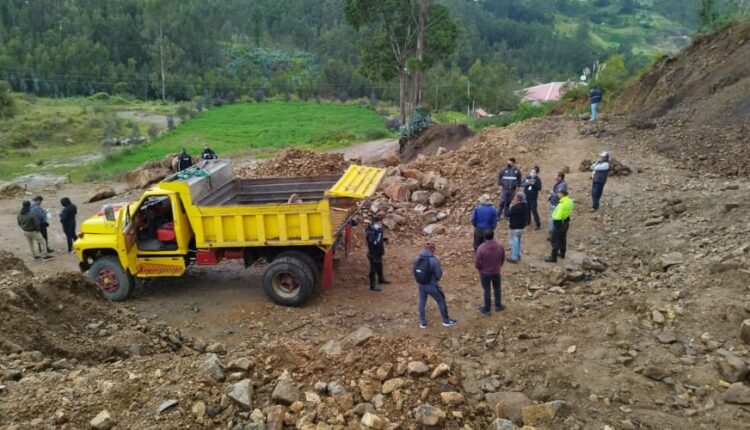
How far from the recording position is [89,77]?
66000mm

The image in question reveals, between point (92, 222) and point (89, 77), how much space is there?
213 feet

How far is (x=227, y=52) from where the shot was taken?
3460 inches

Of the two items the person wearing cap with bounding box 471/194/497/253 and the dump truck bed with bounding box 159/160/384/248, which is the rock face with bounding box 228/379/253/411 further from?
the person wearing cap with bounding box 471/194/497/253

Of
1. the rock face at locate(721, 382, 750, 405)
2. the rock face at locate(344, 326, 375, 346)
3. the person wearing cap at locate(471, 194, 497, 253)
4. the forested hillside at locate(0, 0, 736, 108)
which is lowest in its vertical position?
the rock face at locate(344, 326, 375, 346)

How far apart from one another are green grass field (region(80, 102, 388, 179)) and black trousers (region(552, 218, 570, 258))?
1996 cm

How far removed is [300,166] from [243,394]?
1282 centimetres

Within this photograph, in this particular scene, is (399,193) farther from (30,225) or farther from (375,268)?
(30,225)

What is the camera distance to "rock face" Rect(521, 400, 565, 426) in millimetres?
5246

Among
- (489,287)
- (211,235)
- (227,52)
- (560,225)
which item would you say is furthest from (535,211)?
(227,52)

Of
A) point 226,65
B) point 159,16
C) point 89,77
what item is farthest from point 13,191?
point 226,65

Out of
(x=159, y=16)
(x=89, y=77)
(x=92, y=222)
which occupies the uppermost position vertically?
(x=159, y=16)

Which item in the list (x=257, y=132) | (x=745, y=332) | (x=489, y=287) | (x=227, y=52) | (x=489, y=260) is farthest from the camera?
(x=227, y=52)

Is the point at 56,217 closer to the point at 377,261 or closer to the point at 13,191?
the point at 13,191

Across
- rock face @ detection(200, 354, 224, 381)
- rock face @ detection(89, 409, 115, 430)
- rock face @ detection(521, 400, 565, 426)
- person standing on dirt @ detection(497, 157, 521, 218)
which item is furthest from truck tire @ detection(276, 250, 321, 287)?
person standing on dirt @ detection(497, 157, 521, 218)
